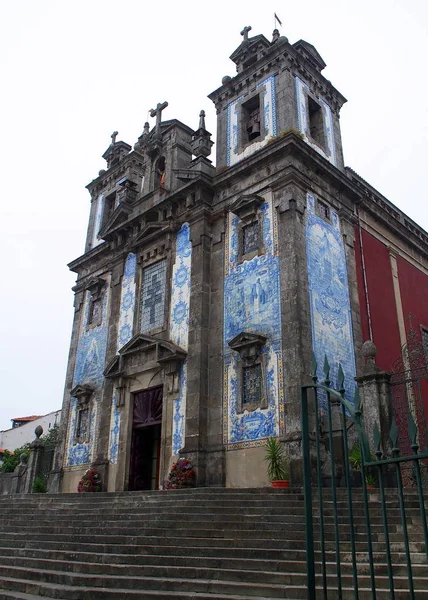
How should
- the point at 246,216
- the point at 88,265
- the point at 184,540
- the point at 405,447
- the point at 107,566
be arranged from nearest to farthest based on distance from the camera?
the point at 107,566 < the point at 184,540 < the point at 405,447 < the point at 246,216 < the point at 88,265

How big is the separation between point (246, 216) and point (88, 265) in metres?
8.98

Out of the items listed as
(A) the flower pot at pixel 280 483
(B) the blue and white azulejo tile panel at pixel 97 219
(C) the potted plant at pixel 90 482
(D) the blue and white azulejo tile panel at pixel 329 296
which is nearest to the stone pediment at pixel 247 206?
(D) the blue and white azulejo tile panel at pixel 329 296

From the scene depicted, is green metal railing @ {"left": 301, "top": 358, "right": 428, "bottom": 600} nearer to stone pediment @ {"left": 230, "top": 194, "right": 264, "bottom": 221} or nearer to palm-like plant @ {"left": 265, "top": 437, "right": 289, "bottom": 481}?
palm-like plant @ {"left": 265, "top": 437, "right": 289, "bottom": 481}

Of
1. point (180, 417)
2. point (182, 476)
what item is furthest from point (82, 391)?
point (182, 476)

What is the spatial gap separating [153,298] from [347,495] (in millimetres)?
13637

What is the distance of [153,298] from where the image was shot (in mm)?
19000

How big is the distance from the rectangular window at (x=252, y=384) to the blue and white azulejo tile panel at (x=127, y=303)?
18.3 feet

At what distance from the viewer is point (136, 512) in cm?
1098

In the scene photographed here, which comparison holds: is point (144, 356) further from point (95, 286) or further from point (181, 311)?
point (95, 286)

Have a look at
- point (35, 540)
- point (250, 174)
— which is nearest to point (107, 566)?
point (35, 540)

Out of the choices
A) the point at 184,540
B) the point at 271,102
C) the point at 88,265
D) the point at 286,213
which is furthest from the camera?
the point at 88,265

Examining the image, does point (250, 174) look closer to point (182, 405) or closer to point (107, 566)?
point (182, 405)

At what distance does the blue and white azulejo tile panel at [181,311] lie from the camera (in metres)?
16.0

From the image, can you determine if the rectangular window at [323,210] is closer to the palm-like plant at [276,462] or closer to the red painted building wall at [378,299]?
the red painted building wall at [378,299]
